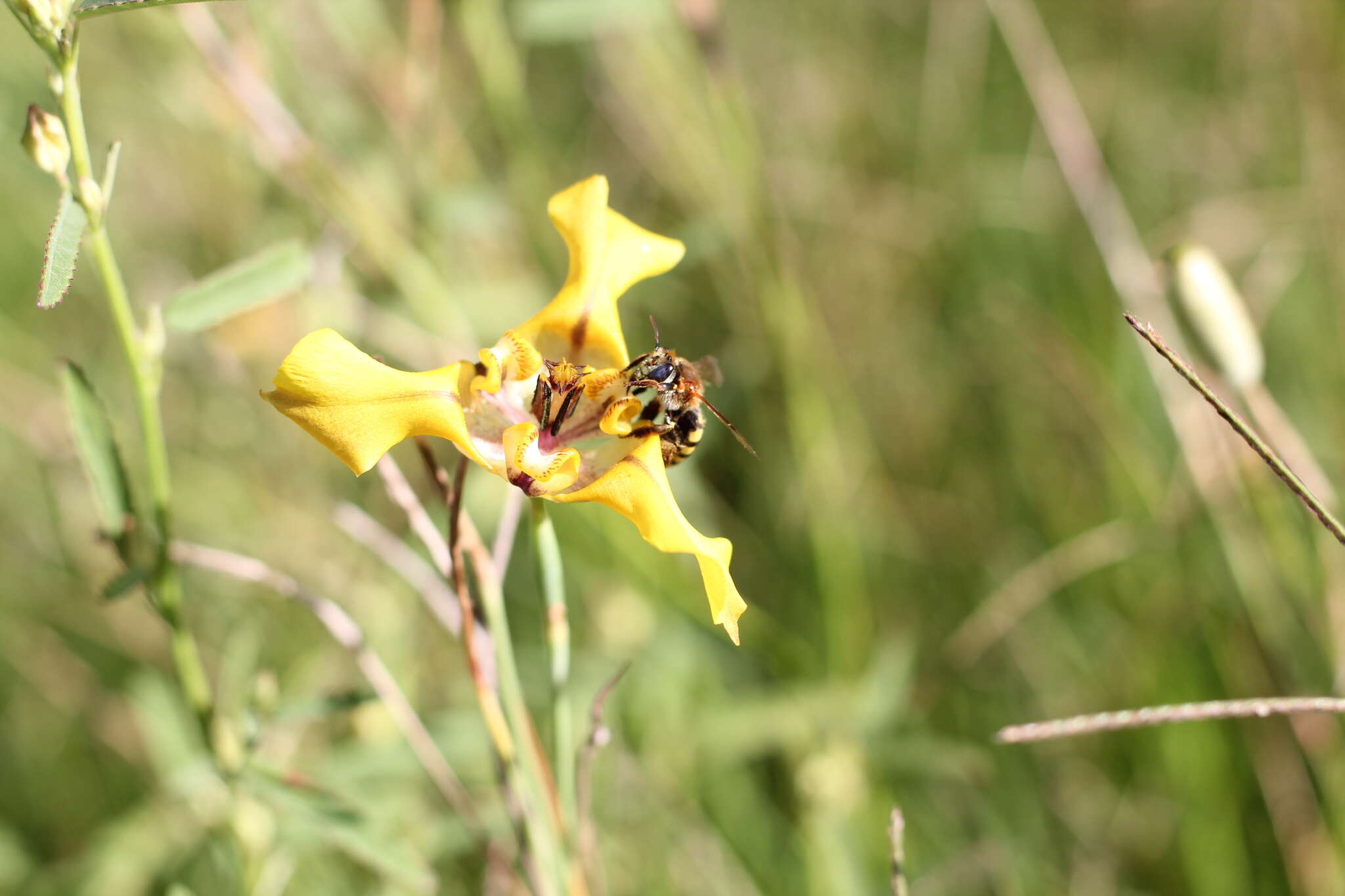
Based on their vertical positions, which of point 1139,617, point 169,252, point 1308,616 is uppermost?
point 169,252

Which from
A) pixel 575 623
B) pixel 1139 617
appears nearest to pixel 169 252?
pixel 575 623

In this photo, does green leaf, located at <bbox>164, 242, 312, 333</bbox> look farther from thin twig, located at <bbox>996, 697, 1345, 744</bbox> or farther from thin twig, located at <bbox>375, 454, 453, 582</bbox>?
thin twig, located at <bbox>996, 697, 1345, 744</bbox>

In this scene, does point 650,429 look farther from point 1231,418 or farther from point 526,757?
point 1231,418

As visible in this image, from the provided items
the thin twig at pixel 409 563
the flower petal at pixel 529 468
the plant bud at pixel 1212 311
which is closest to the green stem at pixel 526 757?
the flower petal at pixel 529 468

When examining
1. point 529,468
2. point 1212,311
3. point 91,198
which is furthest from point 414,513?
point 1212,311

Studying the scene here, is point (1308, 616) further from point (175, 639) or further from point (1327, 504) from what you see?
point (175, 639)
